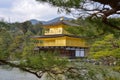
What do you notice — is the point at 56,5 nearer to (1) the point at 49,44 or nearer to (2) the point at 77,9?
(2) the point at 77,9

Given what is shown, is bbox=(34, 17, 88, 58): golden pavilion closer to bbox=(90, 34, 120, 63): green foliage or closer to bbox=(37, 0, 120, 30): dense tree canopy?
bbox=(90, 34, 120, 63): green foliage

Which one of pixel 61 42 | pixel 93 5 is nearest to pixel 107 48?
pixel 93 5

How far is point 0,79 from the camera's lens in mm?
6293

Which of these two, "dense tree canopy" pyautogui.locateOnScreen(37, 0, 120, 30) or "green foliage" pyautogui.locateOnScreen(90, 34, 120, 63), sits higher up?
"dense tree canopy" pyautogui.locateOnScreen(37, 0, 120, 30)

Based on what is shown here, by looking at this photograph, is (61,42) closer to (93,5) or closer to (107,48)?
(107,48)

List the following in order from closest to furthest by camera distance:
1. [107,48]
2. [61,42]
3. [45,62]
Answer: [45,62], [107,48], [61,42]

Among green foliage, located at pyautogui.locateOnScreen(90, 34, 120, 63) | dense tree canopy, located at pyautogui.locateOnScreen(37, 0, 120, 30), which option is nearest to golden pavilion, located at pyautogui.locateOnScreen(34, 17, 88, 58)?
green foliage, located at pyautogui.locateOnScreen(90, 34, 120, 63)

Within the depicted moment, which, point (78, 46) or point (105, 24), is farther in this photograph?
point (78, 46)

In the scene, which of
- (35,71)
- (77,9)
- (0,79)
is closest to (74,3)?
(77,9)

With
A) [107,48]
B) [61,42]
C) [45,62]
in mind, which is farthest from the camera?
[61,42]

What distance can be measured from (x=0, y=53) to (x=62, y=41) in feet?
42.0

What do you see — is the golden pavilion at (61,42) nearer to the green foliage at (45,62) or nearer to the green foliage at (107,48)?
the green foliage at (107,48)

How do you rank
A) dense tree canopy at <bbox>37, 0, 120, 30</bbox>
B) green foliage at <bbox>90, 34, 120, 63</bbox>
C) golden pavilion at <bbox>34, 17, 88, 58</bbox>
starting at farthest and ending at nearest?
golden pavilion at <bbox>34, 17, 88, 58</bbox>
green foliage at <bbox>90, 34, 120, 63</bbox>
dense tree canopy at <bbox>37, 0, 120, 30</bbox>

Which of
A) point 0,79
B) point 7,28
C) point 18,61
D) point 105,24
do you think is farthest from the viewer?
point 0,79
